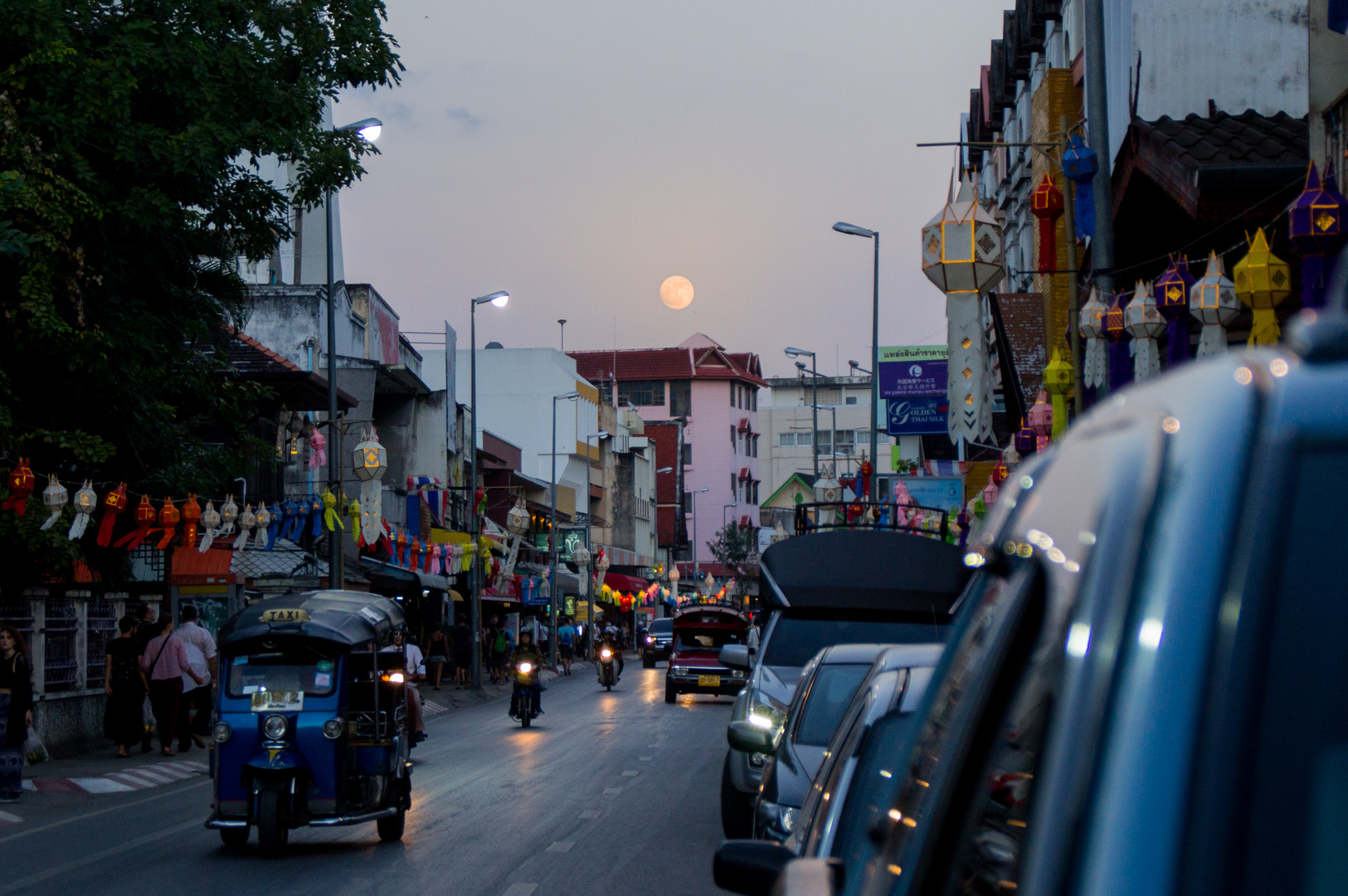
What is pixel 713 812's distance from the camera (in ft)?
51.9

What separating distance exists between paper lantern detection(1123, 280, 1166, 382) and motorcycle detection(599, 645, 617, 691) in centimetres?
2872

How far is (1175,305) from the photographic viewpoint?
49.0ft

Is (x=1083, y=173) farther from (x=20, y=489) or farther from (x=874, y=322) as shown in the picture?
(x=874, y=322)

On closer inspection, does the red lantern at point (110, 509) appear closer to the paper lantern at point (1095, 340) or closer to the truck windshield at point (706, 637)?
the paper lantern at point (1095, 340)

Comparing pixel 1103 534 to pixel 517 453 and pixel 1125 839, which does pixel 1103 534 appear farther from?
pixel 517 453

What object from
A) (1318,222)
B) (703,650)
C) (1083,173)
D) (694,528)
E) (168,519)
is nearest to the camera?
(1318,222)

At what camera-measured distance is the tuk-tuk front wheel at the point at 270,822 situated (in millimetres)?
12461

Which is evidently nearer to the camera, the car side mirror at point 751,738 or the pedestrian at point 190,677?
the car side mirror at point 751,738

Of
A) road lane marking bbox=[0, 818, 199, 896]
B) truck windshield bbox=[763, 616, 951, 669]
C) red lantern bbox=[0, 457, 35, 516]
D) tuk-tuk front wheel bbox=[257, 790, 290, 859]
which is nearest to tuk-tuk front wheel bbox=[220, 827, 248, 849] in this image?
tuk-tuk front wheel bbox=[257, 790, 290, 859]

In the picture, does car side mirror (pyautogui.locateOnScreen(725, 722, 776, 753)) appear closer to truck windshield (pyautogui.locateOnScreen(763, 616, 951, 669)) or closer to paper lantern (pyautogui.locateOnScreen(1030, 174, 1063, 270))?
truck windshield (pyautogui.locateOnScreen(763, 616, 951, 669))

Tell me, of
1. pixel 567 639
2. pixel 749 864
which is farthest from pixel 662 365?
pixel 749 864

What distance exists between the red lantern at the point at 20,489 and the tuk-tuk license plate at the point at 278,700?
9212 millimetres

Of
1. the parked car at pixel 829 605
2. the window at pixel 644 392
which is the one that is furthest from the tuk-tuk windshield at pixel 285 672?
the window at pixel 644 392

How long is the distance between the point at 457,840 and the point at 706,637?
85.3ft
